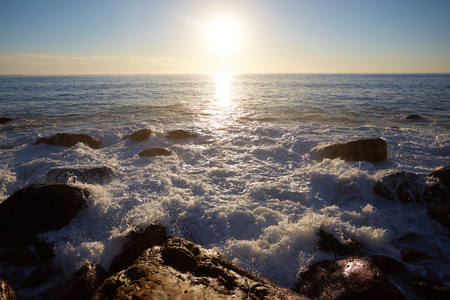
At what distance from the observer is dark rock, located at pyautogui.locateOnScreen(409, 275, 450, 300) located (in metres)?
3.90

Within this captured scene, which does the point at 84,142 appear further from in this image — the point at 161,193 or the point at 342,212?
the point at 342,212

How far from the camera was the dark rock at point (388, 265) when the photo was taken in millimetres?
4492

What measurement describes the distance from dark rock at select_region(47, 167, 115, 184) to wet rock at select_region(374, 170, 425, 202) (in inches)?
355

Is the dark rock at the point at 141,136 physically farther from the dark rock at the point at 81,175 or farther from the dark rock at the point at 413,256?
the dark rock at the point at 413,256

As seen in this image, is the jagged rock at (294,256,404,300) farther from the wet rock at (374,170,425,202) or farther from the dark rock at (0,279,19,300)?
the dark rock at (0,279,19,300)

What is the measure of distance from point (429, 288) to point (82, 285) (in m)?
5.88

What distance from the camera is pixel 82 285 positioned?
3.81 metres

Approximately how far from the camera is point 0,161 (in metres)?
9.88

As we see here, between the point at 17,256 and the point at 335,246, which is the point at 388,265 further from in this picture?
the point at 17,256

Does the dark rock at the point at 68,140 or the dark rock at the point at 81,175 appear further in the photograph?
the dark rock at the point at 68,140

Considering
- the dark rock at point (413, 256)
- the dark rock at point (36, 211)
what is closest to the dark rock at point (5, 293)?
the dark rock at point (36, 211)

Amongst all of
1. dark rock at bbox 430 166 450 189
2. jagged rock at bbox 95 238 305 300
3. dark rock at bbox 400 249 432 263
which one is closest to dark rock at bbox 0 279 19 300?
jagged rock at bbox 95 238 305 300

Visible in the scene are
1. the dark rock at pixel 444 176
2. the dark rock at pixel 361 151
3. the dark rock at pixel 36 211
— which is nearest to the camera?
the dark rock at pixel 36 211

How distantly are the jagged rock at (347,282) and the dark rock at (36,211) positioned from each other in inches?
227
